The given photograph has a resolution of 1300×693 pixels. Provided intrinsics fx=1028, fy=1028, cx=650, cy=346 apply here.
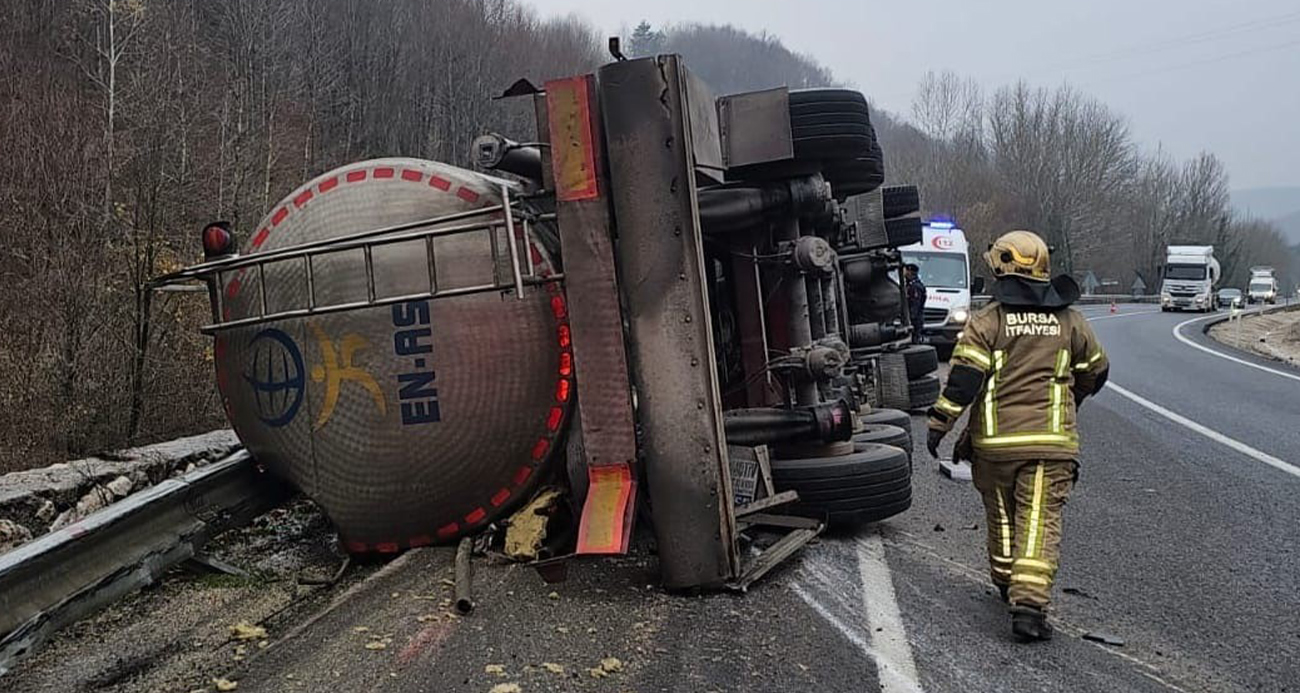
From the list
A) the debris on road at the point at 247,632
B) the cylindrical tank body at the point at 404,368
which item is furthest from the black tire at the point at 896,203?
the debris on road at the point at 247,632

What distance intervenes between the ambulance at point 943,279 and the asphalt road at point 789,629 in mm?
12197

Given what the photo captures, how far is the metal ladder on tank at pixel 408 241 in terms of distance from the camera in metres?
3.72

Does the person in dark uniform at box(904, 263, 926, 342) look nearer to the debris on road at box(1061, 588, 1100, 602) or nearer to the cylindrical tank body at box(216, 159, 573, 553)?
the debris on road at box(1061, 588, 1100, 602)

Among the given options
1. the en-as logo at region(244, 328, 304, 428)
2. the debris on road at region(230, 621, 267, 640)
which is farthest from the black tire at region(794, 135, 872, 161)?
the debris on road at region(230, 621, 267, 640)

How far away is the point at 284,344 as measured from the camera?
163 inches

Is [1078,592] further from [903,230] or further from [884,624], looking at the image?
[903,230]

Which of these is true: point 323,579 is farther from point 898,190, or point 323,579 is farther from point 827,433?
point 898,190

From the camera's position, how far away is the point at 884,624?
3.64 m

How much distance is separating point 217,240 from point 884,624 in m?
3.05

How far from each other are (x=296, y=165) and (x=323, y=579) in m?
18.2

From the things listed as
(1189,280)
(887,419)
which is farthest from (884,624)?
(1189,280)

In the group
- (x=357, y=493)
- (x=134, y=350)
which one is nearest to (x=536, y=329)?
(x=357, y=493)

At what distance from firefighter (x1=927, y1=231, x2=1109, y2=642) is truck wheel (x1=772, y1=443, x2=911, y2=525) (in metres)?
0.70

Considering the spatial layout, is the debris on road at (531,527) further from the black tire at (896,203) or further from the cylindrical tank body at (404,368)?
the black tire at (896,203)
